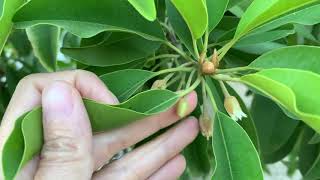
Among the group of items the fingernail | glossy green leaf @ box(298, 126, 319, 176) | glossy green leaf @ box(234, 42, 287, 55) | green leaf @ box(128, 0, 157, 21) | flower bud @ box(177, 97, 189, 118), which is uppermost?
green leaf @ box(128, 0, 157, 21)

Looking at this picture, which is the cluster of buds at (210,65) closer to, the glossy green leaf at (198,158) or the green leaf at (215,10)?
the green leaf at (215,10)

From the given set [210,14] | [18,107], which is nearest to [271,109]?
[210,14]

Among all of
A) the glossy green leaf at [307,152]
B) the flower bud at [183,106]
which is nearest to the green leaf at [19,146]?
the flower bud at [183,106]

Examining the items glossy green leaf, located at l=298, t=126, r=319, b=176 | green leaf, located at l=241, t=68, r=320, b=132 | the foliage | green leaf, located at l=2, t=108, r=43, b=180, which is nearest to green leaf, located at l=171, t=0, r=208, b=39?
the foliage

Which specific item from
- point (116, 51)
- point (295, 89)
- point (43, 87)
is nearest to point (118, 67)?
point (116, 51)

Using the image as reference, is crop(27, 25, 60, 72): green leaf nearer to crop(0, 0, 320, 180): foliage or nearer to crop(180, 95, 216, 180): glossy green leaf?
crop(0, 0, 320, 180): foliage

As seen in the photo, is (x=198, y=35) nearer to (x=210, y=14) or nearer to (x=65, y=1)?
(x=210, y=14)

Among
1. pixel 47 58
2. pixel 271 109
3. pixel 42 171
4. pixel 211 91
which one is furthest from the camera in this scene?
pixel 271 109
